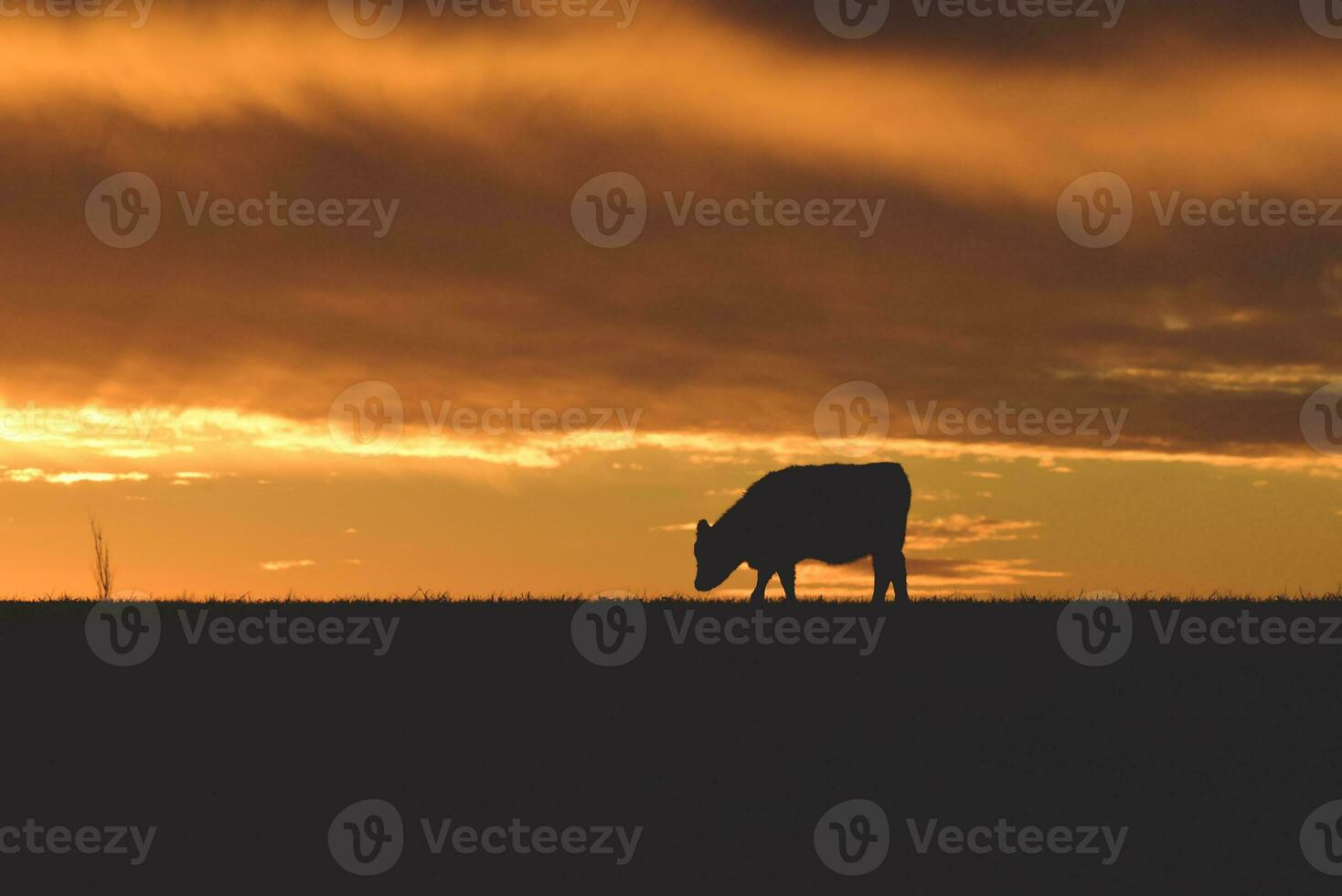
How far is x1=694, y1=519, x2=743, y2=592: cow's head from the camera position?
29516 millimetres

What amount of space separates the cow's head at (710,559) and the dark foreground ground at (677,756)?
365 inches

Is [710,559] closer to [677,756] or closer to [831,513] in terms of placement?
[831,513]

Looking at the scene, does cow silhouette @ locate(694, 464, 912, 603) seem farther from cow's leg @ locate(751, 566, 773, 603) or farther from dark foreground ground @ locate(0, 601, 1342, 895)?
dark foreground ground @ locate(0, 601, 1342, 895)

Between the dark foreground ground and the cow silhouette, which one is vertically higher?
the cow silhouette

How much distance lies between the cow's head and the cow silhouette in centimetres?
66

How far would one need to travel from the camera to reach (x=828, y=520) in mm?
27938

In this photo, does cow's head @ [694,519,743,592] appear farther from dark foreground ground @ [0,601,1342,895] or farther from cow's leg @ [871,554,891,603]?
dark foreground ground @ [0,601,1342,895]

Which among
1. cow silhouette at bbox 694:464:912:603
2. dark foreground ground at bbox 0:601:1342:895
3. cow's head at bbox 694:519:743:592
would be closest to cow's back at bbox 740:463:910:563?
cow silhouette at bbox 694:464:912:603

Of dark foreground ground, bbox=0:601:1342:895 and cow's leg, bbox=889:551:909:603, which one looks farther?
cow's leg, bbox=889:551:909:603

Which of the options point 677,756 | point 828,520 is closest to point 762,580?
point 828,520

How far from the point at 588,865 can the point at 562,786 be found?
165 cm

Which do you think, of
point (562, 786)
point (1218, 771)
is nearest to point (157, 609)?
point (562, 786)

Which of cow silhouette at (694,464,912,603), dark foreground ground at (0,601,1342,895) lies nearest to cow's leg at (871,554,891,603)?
cow silhouette at (694,464,912,603)

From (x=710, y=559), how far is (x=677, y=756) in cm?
1440
